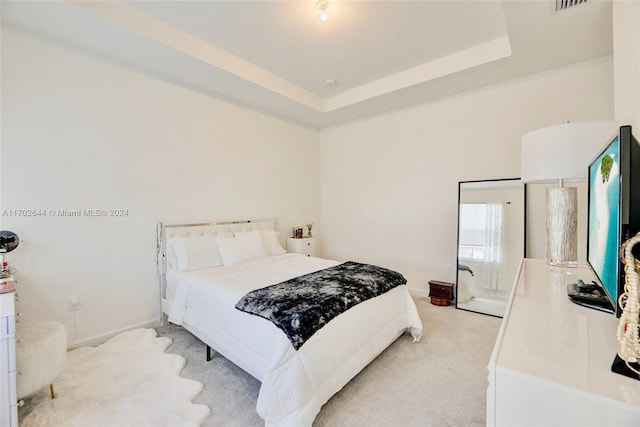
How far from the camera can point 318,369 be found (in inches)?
64.7

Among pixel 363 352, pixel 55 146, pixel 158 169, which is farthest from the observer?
pixel 158 169

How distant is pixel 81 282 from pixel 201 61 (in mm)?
2343

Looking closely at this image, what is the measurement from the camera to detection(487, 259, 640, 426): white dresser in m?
0.64

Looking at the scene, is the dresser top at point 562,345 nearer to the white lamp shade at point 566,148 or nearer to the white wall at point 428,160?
the white lamp shade at point 566,148

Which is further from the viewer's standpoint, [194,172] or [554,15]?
[194,172]

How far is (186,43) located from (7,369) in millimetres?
2661

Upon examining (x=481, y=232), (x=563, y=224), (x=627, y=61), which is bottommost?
(x=481, y=232)

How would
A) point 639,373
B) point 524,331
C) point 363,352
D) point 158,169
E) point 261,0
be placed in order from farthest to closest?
point 158,169 → point 261,0 → point 363,352 → point 524,331 → point 639,373

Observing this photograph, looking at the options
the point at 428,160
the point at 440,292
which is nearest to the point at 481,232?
the point at 440,292

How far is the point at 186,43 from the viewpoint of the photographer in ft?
8.51

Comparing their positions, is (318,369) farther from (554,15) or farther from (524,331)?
(554,15)

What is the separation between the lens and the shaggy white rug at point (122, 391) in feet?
5.49

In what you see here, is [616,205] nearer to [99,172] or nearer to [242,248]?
[242,248]

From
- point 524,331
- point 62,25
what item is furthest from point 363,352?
point 62,25
